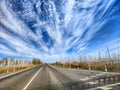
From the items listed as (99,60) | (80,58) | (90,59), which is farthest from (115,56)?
(80,58)

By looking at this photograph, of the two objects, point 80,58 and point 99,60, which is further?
point 80,58

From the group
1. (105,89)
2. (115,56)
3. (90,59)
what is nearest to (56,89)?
(105,89)

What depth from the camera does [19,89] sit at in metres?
11.4

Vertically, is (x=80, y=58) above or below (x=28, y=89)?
above

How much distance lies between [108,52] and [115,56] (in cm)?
681

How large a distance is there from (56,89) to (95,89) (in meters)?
2.17

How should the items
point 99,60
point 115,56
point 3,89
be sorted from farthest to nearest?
point 99,60
point 115,56
point 3,89

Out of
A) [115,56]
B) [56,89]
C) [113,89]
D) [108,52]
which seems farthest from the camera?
[115,56]

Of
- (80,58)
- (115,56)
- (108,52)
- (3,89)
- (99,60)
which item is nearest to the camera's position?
(3,89)

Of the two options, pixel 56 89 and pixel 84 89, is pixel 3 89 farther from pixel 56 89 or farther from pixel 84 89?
pixel 84 89

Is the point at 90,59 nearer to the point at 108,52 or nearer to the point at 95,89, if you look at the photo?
the point at 108,52

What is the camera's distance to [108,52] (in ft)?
161

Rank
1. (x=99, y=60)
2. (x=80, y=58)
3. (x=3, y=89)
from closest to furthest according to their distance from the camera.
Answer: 1. (x=3, y=89)
2. (x=99, y=60)
3. (x=80, y=58)

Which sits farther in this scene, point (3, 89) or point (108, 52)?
point (108, 52)
